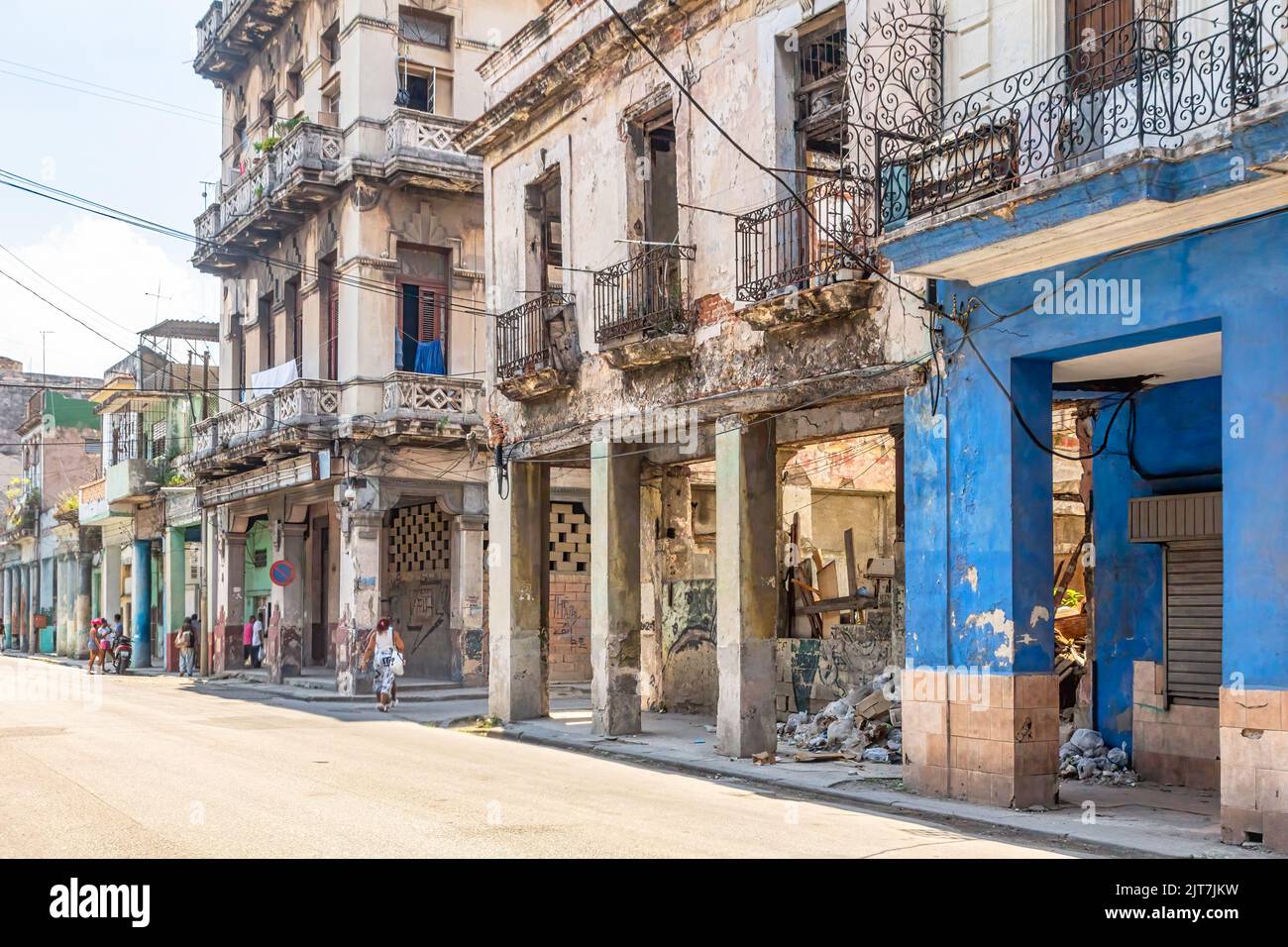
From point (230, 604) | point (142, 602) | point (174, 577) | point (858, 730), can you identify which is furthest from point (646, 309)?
point (142, 602)

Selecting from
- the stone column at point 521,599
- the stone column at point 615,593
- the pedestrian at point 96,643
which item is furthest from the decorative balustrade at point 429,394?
the pedestrian at point 96,643

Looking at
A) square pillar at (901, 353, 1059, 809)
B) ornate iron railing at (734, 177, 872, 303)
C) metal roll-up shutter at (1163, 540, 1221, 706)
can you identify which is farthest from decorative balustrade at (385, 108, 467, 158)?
metal roll-up shutter at (1163, 540, 1221, 706)

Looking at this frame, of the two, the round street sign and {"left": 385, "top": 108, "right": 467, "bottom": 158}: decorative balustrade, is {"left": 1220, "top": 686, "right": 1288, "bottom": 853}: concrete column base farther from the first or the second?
the round street sign

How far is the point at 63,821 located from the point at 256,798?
1.51 meters

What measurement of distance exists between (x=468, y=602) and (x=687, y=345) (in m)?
12.2

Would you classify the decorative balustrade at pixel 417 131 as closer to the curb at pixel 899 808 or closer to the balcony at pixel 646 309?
the balcony at pixel 646 309

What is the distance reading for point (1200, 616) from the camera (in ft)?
40.9

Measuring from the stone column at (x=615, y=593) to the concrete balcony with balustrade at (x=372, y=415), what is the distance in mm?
8059

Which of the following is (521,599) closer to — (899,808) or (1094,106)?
(899,808)

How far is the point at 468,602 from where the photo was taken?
2631 centimetres

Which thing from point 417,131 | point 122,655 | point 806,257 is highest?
point 417,131

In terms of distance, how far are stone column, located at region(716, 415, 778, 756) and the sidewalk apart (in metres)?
0.43

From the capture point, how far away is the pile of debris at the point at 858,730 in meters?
14.3
